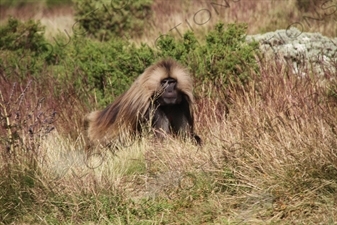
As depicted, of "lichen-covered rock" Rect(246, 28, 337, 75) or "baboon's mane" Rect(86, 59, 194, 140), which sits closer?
"baboon's mane" Rect(86, 59, 194, 140)

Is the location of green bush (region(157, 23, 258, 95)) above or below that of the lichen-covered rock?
above

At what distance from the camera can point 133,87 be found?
8.55 metres

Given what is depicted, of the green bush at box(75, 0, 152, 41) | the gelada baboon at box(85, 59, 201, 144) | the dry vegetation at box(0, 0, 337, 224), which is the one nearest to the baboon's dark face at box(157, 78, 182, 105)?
the gelada baboon at box(85, 59, 201, 144)

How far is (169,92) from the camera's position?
8.42m

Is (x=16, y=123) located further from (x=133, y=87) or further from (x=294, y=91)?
(x=294, y=91)

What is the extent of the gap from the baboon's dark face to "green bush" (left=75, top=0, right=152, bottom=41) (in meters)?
7.00

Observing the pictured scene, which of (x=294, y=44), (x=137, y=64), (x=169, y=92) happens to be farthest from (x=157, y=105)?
(x=294, y=44)

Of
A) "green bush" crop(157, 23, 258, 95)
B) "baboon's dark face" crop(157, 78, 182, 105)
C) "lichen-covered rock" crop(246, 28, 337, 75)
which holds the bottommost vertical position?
"lichen-covered rock" crop(246, 28, 337, 75)

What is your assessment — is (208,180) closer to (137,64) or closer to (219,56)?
(219,56)

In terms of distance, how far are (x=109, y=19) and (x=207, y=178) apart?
32.5 ft

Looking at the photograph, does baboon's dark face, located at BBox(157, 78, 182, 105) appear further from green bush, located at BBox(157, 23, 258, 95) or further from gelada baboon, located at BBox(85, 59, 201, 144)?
green bush, located at BBox(157, 23, 258, 95)

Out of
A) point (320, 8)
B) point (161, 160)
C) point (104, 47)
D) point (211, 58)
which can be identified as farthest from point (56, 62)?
point (161, 160)

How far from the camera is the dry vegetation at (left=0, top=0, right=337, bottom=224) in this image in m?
5.74

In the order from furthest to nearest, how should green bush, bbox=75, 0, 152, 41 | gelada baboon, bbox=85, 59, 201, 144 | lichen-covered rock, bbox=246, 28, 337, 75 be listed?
green bush, bbox=75, 0, 152, 41
lichen-covered rock, bbox=246, 28, 337, 75
gelada baboon, bbox=85, 59, 201, 144
